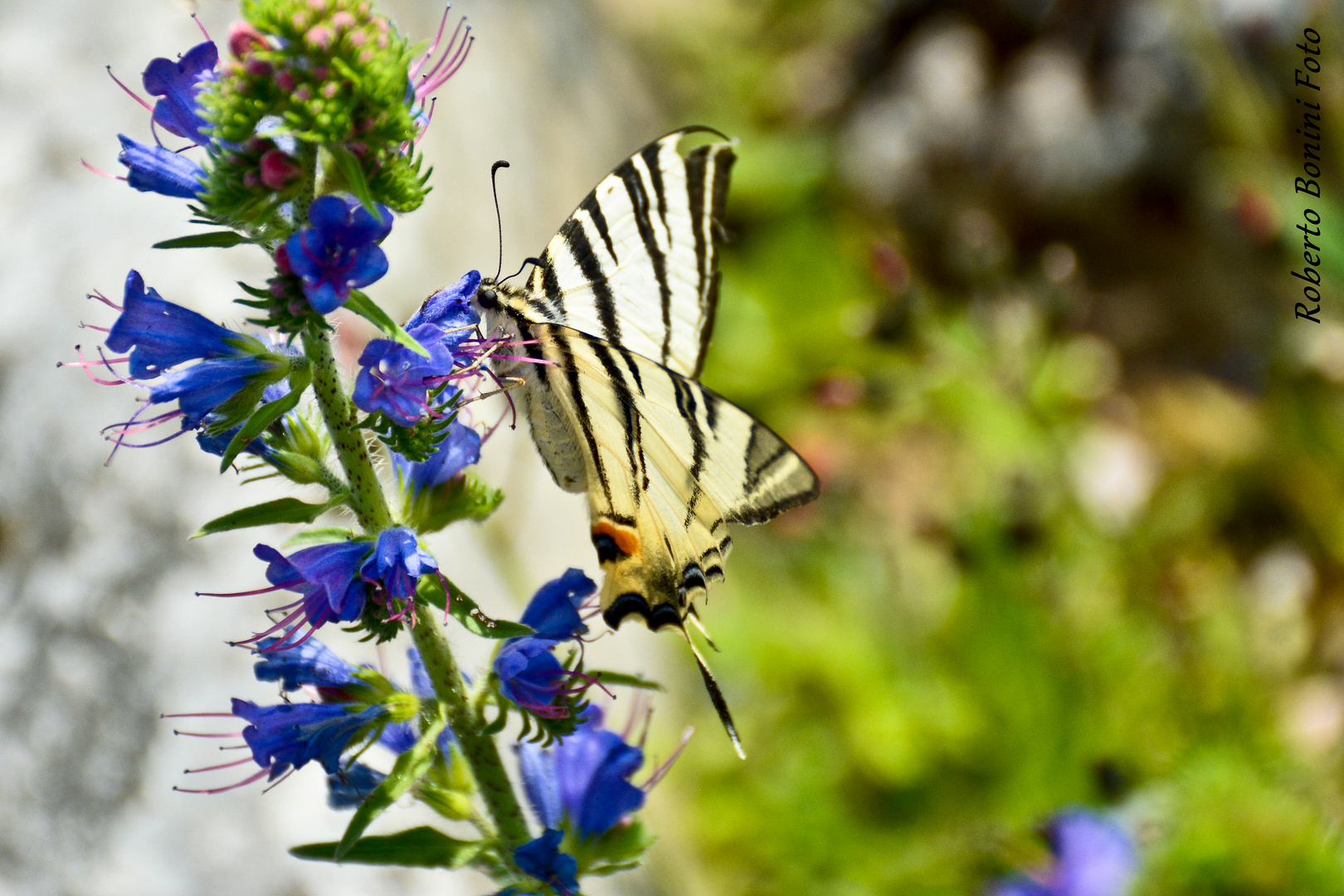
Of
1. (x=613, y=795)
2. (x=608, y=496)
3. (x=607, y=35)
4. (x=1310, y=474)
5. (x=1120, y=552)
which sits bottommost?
(x=613, y=795)

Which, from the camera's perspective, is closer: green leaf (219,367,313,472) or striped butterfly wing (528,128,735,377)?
green leaf (219,367,313,472)

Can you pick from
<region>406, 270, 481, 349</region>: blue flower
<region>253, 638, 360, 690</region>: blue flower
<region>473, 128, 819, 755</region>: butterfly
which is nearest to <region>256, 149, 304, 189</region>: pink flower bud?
<region>406, 270, 481, 349</region>: blue flower

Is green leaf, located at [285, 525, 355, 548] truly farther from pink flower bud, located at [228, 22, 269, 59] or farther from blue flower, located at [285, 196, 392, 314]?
pink flower bud, located at [228, 22, 269, 59]

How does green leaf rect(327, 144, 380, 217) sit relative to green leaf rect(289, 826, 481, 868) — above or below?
above

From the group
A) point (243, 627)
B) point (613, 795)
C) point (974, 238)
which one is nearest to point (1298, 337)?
point (974, 238)

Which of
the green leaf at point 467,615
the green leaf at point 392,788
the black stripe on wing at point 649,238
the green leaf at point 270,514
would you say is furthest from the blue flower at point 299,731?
the black stripe on wing at point 649,238

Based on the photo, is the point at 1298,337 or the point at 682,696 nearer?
the point at 682,696

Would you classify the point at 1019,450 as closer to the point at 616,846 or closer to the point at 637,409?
the point at 637,409

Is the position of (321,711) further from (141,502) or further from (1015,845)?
(1015,845)
